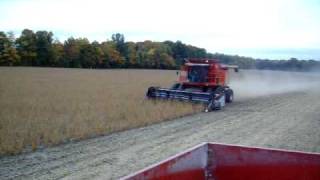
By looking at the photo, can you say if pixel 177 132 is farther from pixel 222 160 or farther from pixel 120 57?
pixel 120 57

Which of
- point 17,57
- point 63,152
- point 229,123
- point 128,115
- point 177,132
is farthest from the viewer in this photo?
point 17,57

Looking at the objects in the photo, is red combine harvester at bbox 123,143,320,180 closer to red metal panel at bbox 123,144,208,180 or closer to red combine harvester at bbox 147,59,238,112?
red metal panel at bbox 123,144,208,180

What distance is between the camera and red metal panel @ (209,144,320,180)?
4957mm

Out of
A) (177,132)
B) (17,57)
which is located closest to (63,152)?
(177,132)

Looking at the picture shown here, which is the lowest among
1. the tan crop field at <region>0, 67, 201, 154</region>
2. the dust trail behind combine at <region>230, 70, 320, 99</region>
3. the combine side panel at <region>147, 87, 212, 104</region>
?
the dust trail behind combine at <region>230, 70, 320, 99</region>

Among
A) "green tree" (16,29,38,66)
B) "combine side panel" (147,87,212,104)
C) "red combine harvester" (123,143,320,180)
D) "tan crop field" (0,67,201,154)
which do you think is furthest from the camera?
"green tree" (16,29,38,66)

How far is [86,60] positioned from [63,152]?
7409 cm

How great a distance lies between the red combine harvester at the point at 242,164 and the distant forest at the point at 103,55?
215 feet

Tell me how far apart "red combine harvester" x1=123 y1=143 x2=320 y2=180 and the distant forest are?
6540 cm

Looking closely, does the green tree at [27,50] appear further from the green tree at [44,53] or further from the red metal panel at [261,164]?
the red metal panel at [261,164]

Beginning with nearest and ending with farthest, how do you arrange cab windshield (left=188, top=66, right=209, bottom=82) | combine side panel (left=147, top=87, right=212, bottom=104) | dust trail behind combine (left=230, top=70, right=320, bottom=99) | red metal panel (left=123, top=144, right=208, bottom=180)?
red metal panel (left=123, top=144, right=208, bottom=180) < combine side panel (left=147, top=87, right=212, bottom=104) < cab windshield (left=188, top=66, right=209, bottom=82) < dust trail behind combine (left=230, top=70, right=320, bottom=99)

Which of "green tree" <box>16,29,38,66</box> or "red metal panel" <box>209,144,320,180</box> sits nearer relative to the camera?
"red metal panel" <box>209,144,320,180</box>

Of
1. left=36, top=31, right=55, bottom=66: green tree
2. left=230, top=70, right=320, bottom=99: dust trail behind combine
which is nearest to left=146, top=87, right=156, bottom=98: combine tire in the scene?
left=230, top=70, right=320, bottom=99: dust trail behind combine

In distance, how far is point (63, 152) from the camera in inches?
368
